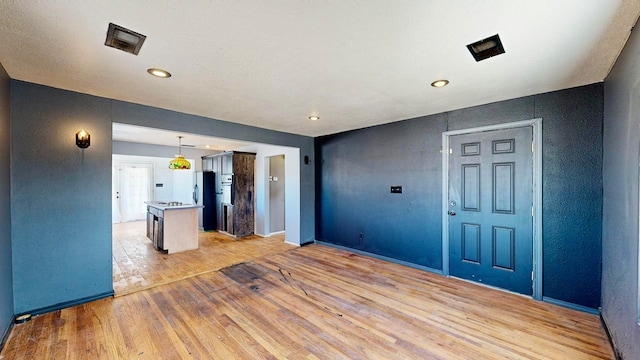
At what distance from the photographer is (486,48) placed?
75.2 inches

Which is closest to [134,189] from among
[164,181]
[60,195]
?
[164,181]

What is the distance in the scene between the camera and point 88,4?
55.9 inches

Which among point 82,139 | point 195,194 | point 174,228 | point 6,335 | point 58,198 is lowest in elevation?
point 6,335

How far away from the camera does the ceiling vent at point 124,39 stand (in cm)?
167

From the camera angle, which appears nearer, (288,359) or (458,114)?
(288,359)

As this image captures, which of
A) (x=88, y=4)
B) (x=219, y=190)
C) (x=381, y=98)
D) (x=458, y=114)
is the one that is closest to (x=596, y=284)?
(x=458, y=114)

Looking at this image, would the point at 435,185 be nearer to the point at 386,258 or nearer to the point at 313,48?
the point at 386,258

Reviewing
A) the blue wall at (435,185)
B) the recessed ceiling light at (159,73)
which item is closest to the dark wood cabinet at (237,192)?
the blue wall at (435,185)

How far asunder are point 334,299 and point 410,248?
170cm

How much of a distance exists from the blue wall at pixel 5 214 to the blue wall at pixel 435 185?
169 inches

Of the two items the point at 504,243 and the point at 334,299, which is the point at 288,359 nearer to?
the point at 334,299

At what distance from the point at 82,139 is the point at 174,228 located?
2586mm

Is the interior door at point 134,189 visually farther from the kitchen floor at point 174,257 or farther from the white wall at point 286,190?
the white wall at point 286,190

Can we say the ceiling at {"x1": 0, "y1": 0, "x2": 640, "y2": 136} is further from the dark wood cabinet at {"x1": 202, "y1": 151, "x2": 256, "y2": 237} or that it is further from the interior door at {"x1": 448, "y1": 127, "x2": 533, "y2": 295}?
the dark wood cabinet at {"x1": 202, "y1": 151, "x2": 256, "y2": 237}
